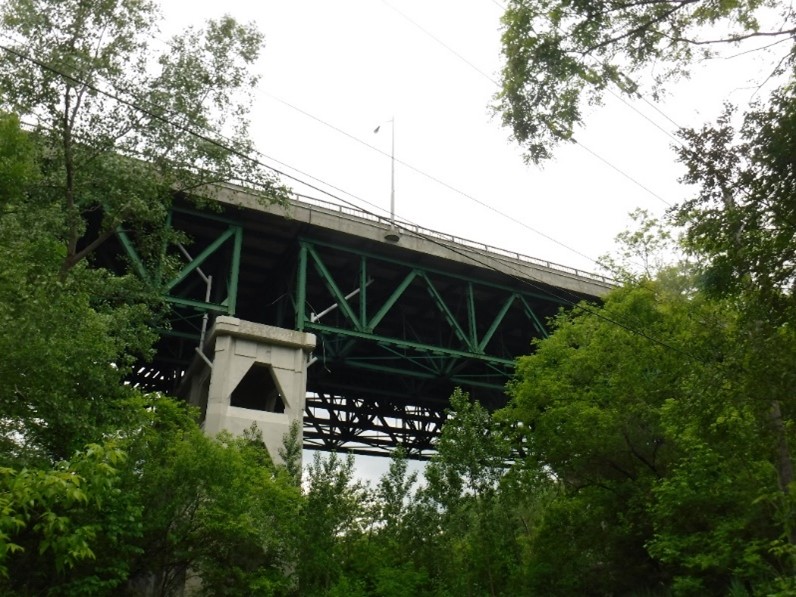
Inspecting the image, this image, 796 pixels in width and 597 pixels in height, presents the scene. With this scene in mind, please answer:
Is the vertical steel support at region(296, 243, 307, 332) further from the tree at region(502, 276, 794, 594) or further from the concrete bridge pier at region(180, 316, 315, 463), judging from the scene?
the tree at region(502, 276, 794, 594)

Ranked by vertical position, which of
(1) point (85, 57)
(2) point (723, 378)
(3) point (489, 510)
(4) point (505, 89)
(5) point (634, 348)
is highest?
(1) point (85, 57)

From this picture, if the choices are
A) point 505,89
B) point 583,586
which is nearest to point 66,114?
point 505,89

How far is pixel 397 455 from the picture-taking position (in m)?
22.2

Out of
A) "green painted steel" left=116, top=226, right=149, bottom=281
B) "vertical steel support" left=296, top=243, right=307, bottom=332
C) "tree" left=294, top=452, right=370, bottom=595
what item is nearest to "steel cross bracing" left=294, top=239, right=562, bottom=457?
"vertical steel support" left=296, top=243, right=307, bottom=332

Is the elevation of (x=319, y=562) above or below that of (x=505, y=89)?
below

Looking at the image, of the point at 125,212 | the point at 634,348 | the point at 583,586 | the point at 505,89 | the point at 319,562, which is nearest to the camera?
the point at 505,89

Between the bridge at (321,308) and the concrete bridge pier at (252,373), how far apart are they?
0.15 ft

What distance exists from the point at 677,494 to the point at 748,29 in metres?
11.6

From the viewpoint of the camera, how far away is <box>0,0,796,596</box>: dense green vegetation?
13.7 meters

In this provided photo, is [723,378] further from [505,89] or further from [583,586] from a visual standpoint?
[583,586]

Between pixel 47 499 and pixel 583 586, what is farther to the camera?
pixel 583 586

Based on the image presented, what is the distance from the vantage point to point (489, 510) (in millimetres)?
19656

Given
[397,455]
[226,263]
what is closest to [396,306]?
[226,263]

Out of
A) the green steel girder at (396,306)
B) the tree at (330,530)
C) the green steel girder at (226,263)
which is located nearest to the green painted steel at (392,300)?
the green steel girder at (396,306)
